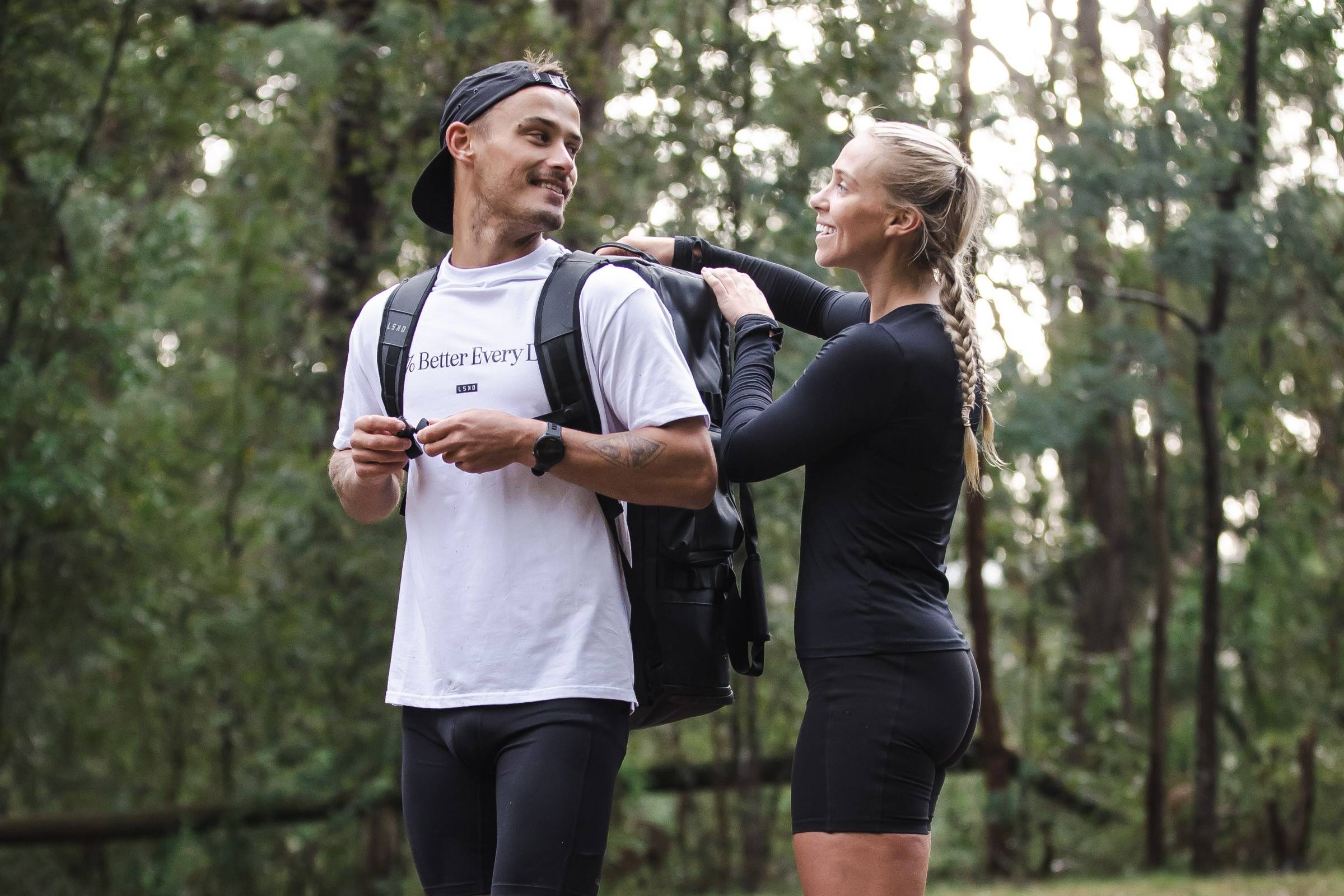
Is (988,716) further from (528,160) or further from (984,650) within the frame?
(528,160)

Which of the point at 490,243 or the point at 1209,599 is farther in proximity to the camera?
the point at 1209,599

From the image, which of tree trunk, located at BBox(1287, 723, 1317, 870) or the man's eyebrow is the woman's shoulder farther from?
tree trunk, located at BBox(1287, 723, 1317, 870)

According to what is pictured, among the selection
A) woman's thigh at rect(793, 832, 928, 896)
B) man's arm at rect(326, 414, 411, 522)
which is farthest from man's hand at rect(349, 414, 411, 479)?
woman's thigh at rect(793, 832, 928, 896)

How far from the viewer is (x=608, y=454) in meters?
2.31

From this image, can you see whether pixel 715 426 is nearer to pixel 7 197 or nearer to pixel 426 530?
pixel 426 530

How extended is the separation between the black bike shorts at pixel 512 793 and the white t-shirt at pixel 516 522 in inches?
1.7

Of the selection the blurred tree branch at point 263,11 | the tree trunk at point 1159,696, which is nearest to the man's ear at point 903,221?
the blurred tree branch at point 263,11

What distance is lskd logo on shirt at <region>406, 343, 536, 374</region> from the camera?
7.95 ft

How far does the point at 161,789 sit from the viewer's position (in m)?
10.5

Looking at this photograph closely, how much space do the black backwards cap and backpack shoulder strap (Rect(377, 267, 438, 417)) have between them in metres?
0.27

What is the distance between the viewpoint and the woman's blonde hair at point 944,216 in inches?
99.1

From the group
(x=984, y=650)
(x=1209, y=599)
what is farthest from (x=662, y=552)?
A: (x=1209, y=599)

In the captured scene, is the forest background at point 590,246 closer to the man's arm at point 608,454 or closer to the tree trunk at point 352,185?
the tree trunk at point 352,185

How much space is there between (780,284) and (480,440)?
97 centimetres
